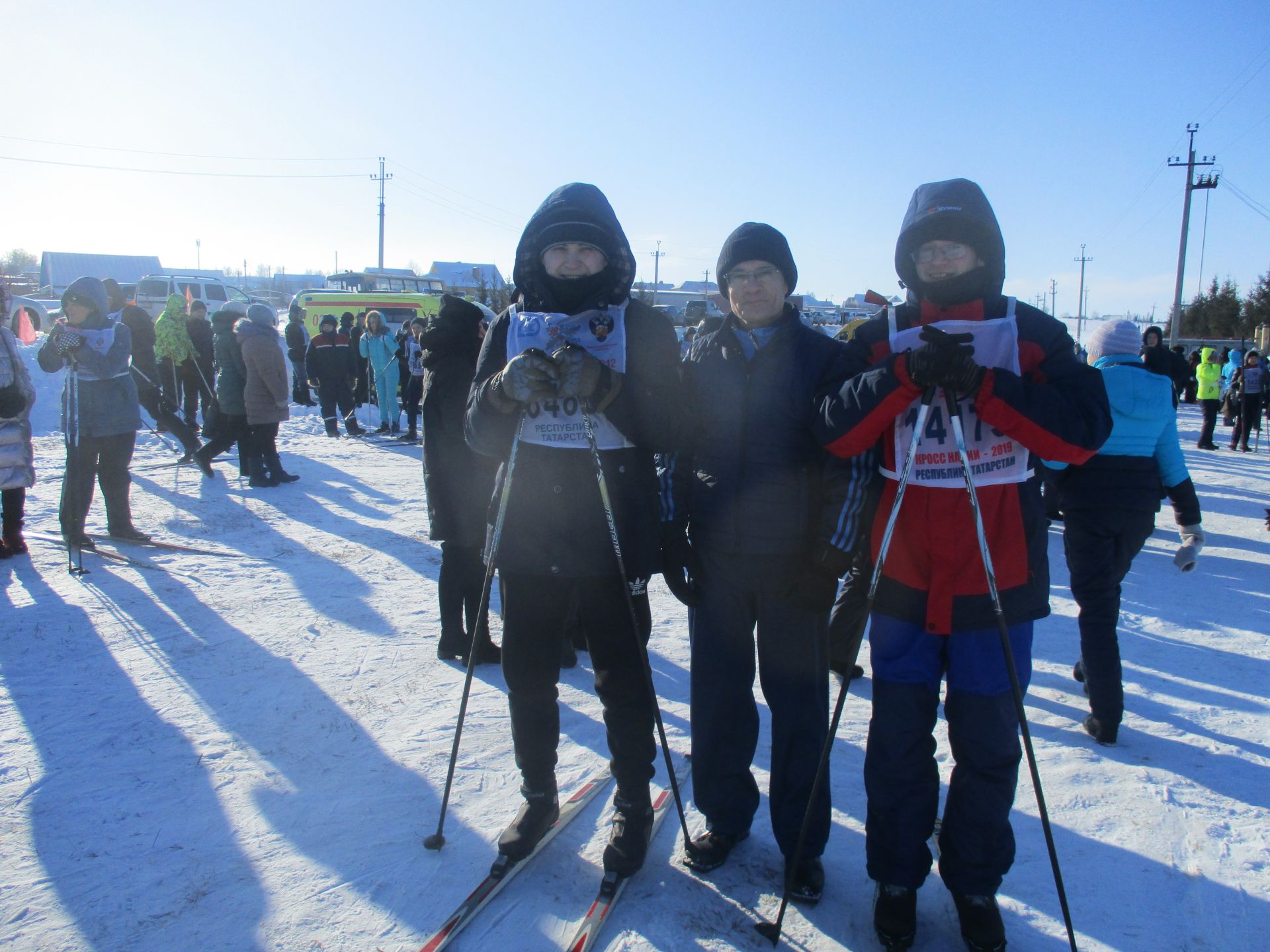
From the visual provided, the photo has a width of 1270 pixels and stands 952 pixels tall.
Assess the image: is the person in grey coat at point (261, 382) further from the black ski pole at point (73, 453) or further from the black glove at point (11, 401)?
the black glove at point (11, 401)

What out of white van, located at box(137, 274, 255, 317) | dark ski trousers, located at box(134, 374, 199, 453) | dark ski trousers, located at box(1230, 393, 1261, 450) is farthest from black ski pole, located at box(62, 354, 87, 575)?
Answer: white van, located at box(137, 274, 255, 317)

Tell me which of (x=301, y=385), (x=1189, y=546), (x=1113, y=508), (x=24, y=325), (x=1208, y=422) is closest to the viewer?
(x=1113, y=508)

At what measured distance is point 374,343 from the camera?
41.2ft

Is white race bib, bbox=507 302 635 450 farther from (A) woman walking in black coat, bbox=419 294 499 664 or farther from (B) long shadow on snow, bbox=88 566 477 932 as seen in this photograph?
(B) long shadow on snow, bbox=88 566 477 932

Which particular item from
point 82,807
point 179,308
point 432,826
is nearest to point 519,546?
point 432,826

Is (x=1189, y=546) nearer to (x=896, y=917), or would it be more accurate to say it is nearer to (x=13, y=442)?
(x=896, y=917)

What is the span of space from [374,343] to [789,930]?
1192 centimetres

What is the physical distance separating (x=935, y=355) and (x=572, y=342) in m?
1.03

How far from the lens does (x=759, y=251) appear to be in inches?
91.4

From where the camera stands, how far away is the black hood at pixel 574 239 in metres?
2.34

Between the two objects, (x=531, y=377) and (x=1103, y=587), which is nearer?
(x=531, y=377)

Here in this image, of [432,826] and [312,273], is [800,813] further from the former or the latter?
[312,273]

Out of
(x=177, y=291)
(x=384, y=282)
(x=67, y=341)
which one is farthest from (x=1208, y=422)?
(x=384, y=282)

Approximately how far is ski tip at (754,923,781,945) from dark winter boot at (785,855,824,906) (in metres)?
0.15
